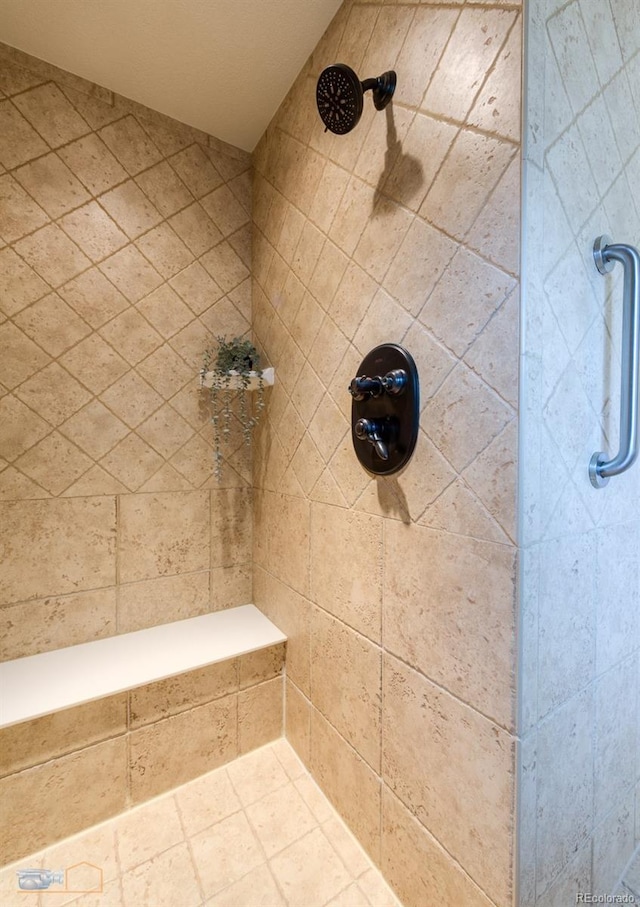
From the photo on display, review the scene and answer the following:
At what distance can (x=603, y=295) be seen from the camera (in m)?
0.87

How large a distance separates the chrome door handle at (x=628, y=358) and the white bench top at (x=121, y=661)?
4.17 ft

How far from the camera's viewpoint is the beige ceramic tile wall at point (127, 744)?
3.58ft

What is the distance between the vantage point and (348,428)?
3.75 feet

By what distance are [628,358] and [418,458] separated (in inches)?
19.5

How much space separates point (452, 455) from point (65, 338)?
1496 mm

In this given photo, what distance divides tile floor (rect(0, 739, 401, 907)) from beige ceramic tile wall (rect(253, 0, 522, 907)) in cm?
9

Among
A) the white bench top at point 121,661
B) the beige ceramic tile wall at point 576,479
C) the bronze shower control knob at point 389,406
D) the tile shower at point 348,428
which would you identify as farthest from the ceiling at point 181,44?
the white bench top at point 121,661

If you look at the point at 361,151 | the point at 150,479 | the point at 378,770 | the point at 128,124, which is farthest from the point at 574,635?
the point at 128,124

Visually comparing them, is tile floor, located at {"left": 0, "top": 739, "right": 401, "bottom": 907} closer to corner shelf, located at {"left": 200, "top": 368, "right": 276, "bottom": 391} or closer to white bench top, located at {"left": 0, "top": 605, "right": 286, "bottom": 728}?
white bench top, located at {"left": 0, "top": 605, "right": 286, "bottom": 728}

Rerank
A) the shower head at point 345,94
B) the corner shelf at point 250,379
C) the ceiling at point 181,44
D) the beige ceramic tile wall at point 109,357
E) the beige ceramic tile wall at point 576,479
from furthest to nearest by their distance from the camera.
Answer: the corner shelf at point 250,379 < the beige ceramic tile wall at point 109,357 < the ceiling at point 181,44 < the shower head at point 345,94 < the beige ceramic tile wall at point 576,479

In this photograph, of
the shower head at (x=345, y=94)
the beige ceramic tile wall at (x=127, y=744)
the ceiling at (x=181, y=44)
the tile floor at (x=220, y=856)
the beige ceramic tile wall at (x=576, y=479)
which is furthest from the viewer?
the ceiling at (x=181, y=44)

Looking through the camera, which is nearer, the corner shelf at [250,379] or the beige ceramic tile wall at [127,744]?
the beige ceramic tile wall at [127,744]

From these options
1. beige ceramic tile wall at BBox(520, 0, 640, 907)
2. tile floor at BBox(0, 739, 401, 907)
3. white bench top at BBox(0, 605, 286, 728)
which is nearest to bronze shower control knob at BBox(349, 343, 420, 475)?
beige ceramic tile wall at BBox(520, 0, 640, 907)

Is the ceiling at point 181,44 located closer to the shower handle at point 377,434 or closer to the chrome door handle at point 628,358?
the chrome door handle at point 628,358
